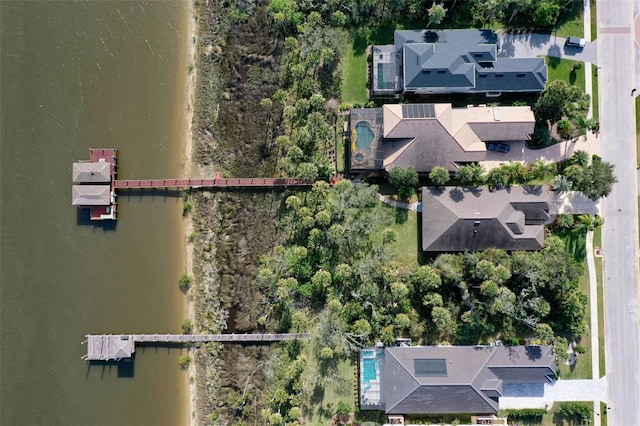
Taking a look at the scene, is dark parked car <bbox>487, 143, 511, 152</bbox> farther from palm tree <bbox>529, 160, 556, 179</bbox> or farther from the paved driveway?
Result: the paved driveway

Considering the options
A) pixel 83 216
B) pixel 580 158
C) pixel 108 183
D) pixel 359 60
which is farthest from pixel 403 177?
pixel 83 216

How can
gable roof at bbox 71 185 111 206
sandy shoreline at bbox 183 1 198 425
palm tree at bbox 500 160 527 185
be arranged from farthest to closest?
sandy shoreline at bbox 183 1 198 425 → gable roof at bbox 71 185 111 206 → palm tree at bbox 500 160 527 185

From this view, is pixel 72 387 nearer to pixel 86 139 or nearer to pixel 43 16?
pixel 86 139

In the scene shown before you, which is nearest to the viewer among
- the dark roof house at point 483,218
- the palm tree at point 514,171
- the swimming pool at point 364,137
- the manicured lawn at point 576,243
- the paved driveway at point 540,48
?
the dark roof house at point 483,218

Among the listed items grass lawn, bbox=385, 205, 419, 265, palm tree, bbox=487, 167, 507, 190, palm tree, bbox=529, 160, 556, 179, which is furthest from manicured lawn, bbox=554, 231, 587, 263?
grass lawn, bbox=385, 205, 419, 265

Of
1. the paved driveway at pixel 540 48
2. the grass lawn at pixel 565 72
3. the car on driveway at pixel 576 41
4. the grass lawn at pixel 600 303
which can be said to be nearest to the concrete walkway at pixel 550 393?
the grass lawn at pixel 600 303

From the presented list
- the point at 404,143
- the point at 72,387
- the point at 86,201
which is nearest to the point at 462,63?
the point at 404,143

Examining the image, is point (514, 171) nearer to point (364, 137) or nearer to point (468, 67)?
point (468, 67)

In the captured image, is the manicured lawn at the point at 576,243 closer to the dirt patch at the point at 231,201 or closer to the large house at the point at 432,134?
the large house at the point at 432,134
